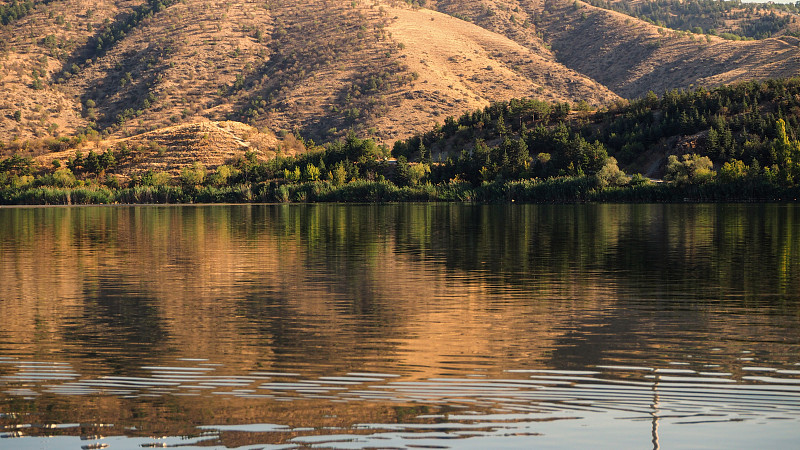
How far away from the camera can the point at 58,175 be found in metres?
125

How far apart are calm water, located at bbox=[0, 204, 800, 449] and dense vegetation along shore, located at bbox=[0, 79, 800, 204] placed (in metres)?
62.9

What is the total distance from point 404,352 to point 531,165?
4036 inches

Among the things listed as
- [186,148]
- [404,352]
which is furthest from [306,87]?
[404,352]

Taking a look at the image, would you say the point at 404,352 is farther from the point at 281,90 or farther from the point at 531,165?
the point at 281,90

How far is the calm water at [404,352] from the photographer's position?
385 inches

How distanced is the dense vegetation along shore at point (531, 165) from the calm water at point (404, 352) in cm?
6291

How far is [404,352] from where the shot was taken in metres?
13.9

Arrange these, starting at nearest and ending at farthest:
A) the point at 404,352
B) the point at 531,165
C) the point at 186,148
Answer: the point at 404,352 < the point at 531,165 < the point at 186,148

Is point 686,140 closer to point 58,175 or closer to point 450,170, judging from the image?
point 450,170

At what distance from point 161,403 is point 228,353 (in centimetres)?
313

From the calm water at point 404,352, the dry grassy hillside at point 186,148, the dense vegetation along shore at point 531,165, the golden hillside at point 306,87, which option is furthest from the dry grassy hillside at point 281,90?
the calm water at point 404,352

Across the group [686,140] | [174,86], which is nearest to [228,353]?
[686,140]

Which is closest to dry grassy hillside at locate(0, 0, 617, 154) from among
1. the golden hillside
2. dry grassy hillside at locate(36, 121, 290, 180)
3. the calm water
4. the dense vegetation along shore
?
the golden hillside

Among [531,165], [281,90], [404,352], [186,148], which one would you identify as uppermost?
[281,90]
